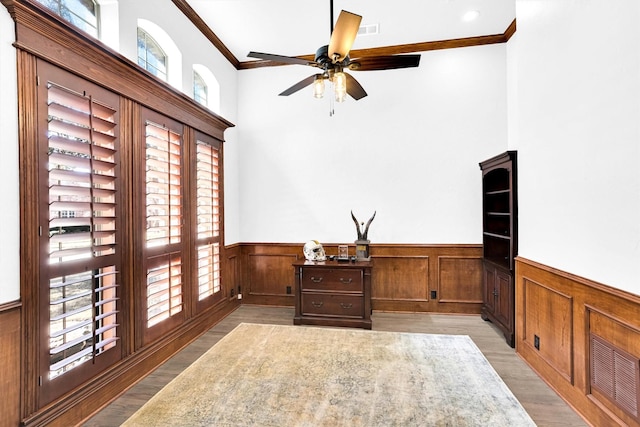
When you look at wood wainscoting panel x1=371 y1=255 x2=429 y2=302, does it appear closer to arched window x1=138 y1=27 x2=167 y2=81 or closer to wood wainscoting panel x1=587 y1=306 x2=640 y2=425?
wood wainscoting panel x1=587 y1=306 x2=640 y2=425

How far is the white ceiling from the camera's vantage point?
348cm

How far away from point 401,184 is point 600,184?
260cm

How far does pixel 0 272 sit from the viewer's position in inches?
Result: 68.0

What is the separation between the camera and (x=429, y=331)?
3.79 metres

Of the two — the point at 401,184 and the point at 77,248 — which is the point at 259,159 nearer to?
the point at 401,184

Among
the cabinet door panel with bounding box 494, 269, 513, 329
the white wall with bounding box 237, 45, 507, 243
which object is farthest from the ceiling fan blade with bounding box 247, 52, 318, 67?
the cabinet door panel with bounding box 494, 269, 513, 329

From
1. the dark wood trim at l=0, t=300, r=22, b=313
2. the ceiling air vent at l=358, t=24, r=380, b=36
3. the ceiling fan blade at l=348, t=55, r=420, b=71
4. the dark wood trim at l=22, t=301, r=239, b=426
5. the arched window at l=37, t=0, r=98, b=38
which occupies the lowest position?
the dark wood trim at l=22, t=301, r=239, b=426

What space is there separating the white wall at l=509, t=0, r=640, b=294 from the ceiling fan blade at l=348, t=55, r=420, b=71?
1.07m

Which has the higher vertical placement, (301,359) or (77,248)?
(77,248)

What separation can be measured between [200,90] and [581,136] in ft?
13.4

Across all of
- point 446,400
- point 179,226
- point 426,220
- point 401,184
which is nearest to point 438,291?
point 426,220

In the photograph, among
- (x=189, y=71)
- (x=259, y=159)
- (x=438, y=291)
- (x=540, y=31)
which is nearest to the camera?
(x=540, y=31)

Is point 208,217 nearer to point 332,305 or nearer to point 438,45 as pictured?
point 332,305

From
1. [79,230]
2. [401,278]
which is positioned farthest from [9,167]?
[401,278]
